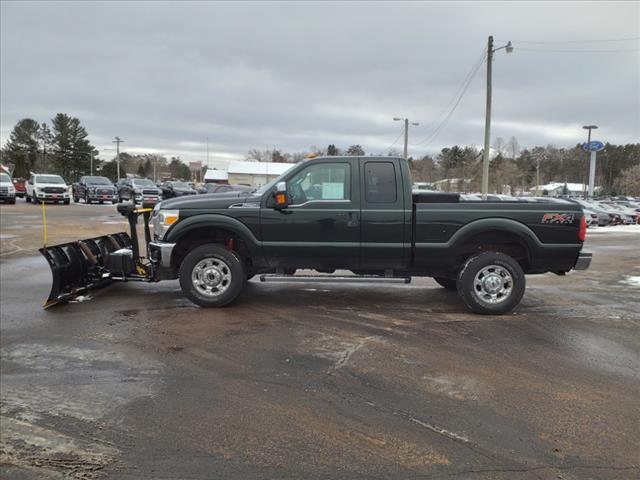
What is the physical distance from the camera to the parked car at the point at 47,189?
33625 millimetres

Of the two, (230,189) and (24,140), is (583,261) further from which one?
(24,140)

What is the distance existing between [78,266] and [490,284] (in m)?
5.85

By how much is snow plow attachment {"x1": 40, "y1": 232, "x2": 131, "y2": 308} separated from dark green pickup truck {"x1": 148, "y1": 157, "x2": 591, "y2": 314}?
140 cm

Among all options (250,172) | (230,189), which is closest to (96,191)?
(230,189)

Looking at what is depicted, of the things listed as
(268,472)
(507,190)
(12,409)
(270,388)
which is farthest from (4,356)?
(507,190)

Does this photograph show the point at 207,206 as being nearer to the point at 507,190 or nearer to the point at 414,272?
the point at 414,272

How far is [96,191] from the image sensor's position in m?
37.2

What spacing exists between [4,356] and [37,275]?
4816 mm

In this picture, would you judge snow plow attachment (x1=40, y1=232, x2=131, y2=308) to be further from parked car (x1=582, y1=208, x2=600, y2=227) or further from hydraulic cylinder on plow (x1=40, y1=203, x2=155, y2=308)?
parked car (x1=582, y1=208, x2=600, y2=227)

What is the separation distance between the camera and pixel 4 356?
4941 millimetres

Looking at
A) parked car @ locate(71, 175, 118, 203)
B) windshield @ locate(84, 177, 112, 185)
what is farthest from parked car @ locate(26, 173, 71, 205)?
windshield @ locate(84, 177, 112, 185)

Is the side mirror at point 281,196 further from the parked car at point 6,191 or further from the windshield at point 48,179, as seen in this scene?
the windshield at point 48,179

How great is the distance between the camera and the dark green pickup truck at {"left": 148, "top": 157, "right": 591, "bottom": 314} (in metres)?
6.50

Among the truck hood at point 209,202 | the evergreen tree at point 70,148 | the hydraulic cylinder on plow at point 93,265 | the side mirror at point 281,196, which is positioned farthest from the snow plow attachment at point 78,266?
the evergreen tree at point 70,148
